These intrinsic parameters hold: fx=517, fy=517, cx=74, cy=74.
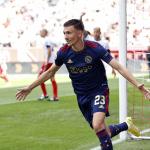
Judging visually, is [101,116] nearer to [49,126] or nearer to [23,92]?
[23,92]

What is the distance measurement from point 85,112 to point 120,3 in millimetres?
2073

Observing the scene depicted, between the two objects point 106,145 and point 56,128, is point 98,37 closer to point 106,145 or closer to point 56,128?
point 56,128

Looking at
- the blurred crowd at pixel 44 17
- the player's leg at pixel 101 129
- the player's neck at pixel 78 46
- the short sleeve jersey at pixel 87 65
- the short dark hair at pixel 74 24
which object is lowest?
the player's leg at pixel 101 129

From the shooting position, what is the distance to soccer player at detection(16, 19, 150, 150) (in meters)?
5.76

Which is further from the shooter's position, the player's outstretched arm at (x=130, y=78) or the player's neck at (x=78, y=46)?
the player's neck at (x=78, y=46)

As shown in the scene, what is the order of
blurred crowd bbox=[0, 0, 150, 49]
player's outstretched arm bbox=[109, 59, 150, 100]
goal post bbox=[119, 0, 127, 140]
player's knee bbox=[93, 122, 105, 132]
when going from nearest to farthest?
1. player's outstretched arm bbox=[109, 59, 150, 100]
2. player's knee bbox=[93, 122, 105, 132]
3. goal post bbox=[119, 0, 127, 140]
4. blurred crowd bbox=[0, 0, 150, 49]

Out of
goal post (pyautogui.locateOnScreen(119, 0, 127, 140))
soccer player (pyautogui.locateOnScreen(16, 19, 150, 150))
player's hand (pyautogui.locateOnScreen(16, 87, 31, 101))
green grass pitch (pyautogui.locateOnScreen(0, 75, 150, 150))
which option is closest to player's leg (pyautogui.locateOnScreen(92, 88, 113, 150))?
soccer player (pyautogui.locateOnScreen(16, 19, 150, 150))

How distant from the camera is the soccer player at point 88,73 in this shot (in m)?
5.76

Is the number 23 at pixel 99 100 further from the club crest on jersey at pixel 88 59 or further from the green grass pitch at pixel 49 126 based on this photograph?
the green grass pitch at pixel 49 126

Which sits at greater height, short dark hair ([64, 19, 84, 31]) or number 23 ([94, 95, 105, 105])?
short dark hair ([64, 19, 84, 31])

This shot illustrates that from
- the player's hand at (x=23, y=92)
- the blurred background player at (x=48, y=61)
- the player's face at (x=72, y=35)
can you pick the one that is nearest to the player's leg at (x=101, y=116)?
the player's face at (x=72, y=35)

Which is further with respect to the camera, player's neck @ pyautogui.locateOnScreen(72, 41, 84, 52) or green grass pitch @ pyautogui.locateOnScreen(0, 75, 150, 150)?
green grass pitch @ pyautogui.locateOnScreen(0, 75, 150, 150)

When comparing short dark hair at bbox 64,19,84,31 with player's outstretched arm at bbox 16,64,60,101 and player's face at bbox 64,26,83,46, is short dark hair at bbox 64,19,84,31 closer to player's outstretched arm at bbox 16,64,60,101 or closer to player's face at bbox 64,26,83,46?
player's face at bbox 64,26,83,46

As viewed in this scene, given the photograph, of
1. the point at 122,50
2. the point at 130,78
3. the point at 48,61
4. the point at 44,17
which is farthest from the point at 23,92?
the point at 44,17
